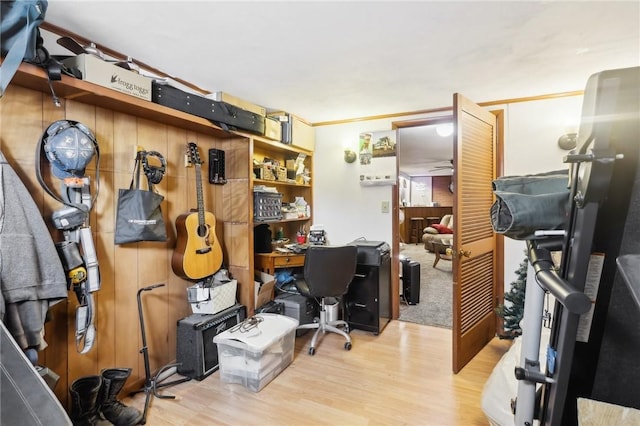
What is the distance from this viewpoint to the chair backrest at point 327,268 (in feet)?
8.41

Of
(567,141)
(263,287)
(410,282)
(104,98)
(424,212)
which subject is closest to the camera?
(104,98)

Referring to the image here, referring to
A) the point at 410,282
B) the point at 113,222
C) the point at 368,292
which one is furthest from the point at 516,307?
the point at 113,222

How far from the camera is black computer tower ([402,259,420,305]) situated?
3844 millimetres

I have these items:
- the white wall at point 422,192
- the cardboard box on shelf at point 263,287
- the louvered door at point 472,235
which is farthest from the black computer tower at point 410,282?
the white wall at point 422,192

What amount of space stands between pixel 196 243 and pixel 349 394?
1.50m

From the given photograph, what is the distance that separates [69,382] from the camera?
175 centimetres

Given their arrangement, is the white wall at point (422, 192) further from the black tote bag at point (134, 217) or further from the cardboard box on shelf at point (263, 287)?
the black tote bag at point (134, 217)

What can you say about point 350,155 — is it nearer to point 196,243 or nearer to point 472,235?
point 472,235

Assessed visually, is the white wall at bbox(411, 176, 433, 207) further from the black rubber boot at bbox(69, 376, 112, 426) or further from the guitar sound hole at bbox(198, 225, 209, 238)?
the black rubber boot at bbox(69, 376, 112, 426)

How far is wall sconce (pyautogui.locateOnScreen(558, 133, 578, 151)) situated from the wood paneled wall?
274cm

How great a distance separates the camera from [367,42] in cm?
189

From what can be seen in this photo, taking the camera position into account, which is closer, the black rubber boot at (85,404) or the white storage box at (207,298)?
the black rubber boot at (85,404)

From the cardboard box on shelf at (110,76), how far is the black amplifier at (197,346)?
1.53 m

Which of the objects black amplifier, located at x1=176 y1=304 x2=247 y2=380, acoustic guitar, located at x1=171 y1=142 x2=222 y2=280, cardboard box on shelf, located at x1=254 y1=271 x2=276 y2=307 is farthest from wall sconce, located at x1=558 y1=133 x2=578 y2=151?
black amplifier, located at x1=176 y1=304 x2=247 y2=380
